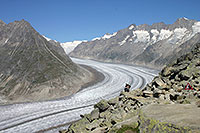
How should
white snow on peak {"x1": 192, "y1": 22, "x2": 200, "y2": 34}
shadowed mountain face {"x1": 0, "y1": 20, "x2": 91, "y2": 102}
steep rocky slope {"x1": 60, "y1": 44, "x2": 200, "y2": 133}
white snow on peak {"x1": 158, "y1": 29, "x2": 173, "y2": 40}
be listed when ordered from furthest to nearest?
1. white snow on peak {"x1": 158, "y1": 29, "x2": 173, "y2": 40}
2. white snow on peak {"x1": 192, "y1": 22, "x2": 200, "y2": 34}
3. shadowed mountain face {"x1": 0, "y1": 20, "x2": 91, "y2": 102}
4. steep rocky slope {"x1": 60, "y1": 44, "x2": 200, "y2": 133}

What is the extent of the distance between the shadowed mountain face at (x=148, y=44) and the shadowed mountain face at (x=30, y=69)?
53.5 metres

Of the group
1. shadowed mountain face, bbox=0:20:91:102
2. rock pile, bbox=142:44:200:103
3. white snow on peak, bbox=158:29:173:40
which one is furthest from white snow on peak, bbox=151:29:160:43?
rock pile, bbox=142:44:200:103

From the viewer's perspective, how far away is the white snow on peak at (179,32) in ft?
318

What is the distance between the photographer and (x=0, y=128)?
2073 centimetres

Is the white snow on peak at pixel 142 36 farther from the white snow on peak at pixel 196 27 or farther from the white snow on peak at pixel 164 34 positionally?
the white snow on peak at pixel 196 27

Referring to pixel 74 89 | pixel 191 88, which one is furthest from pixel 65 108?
pixel 191 88

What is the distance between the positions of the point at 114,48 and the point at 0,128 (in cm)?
11092

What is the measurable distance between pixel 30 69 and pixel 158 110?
38.1m

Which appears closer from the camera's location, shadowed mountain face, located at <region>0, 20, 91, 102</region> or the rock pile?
the rock pile

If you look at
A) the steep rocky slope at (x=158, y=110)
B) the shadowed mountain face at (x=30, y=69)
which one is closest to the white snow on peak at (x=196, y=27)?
the shadowed mountain face at (x=30, y=69)

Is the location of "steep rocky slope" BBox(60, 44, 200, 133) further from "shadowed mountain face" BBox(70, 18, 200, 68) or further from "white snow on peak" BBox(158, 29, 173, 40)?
"white snow on peak" BBox(158, 29, 173, 40)

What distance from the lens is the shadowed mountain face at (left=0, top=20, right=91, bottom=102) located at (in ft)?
115

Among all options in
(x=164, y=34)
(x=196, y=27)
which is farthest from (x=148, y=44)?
(x=196, y=27)

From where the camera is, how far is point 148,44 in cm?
11262
